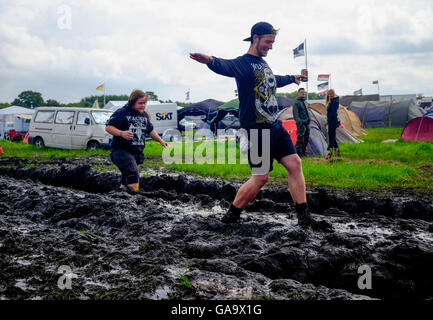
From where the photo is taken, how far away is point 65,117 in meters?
16.9

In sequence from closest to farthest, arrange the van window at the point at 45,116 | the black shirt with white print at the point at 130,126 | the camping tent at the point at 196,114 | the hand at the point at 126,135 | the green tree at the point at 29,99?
the hand at the point at 126,135 → the black shirt with white print at the point at 130,126 → the van window at the point at 45,116 → the camping tent at the point at 196,114 → the green tree at the point at 29,99

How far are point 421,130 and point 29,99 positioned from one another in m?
54.4

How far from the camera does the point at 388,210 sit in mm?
5586

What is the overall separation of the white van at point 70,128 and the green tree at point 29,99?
43377mm

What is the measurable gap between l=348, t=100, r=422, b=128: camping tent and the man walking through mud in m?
27.2

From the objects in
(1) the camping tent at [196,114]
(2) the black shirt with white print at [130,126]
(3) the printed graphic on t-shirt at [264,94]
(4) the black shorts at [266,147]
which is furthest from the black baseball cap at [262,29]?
(1) the camping tent at [196,114]

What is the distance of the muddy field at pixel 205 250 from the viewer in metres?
2.80

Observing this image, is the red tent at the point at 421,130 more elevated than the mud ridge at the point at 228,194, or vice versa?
the red tent at the point at 421,130

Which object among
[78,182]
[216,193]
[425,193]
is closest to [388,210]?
[425,193]

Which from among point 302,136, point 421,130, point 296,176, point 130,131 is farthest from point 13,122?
point 296,176

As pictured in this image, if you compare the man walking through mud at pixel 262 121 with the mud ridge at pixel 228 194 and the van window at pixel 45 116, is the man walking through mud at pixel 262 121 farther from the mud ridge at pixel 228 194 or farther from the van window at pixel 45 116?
the van window at pixel 45 116

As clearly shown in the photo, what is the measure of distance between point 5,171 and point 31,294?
885 centimetres

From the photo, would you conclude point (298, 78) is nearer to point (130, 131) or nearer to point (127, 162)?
point (130, 131)
